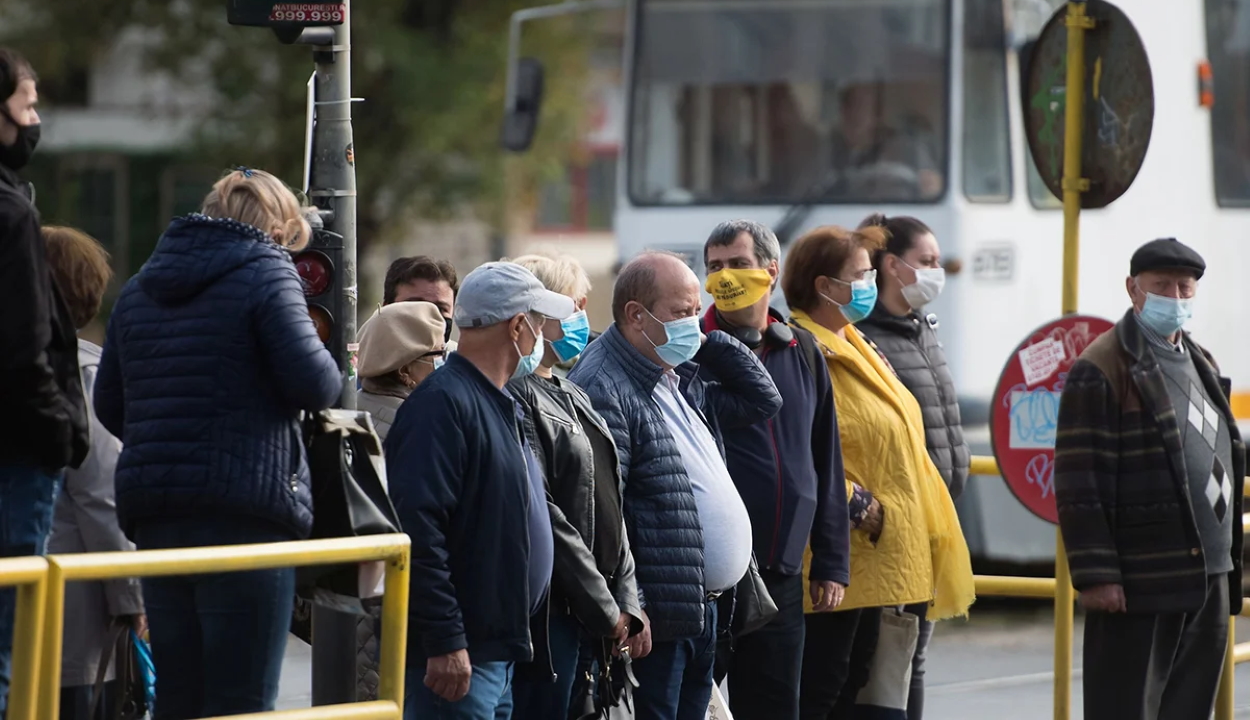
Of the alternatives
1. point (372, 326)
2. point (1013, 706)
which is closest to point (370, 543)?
point (372, 326)

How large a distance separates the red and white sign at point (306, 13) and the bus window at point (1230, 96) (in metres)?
7.32

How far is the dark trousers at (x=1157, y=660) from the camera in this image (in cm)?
642

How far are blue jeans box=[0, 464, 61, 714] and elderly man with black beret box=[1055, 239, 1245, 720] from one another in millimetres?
3171

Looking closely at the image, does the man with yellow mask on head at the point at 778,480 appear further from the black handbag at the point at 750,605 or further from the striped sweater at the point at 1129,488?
the striped sweater at the point at 1129,488

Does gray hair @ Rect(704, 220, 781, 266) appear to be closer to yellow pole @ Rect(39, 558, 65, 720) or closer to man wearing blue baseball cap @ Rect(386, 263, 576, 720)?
man wearing blue baseball cap @ Rect(386, 263, 576, 720)

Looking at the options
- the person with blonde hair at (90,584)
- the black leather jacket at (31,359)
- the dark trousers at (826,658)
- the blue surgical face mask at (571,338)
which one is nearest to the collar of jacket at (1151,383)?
the dark trousers at (826,658)

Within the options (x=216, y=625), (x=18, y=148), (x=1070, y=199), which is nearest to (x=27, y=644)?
(x=216, y=625)

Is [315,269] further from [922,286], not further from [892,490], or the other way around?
[922,286]

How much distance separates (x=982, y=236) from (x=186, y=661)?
709 cm

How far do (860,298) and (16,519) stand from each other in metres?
3.04

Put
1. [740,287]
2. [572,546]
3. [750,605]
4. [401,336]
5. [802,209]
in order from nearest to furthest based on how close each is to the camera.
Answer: [572,546]
[750,605]
[401,336]
[740,287]
[802,209]

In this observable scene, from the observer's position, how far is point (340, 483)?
5.02 meters

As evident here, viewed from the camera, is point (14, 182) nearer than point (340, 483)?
Yes

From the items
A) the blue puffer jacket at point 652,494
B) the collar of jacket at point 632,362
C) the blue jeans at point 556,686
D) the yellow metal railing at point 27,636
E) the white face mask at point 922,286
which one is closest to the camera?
the yellow metal railing at point 27,636
